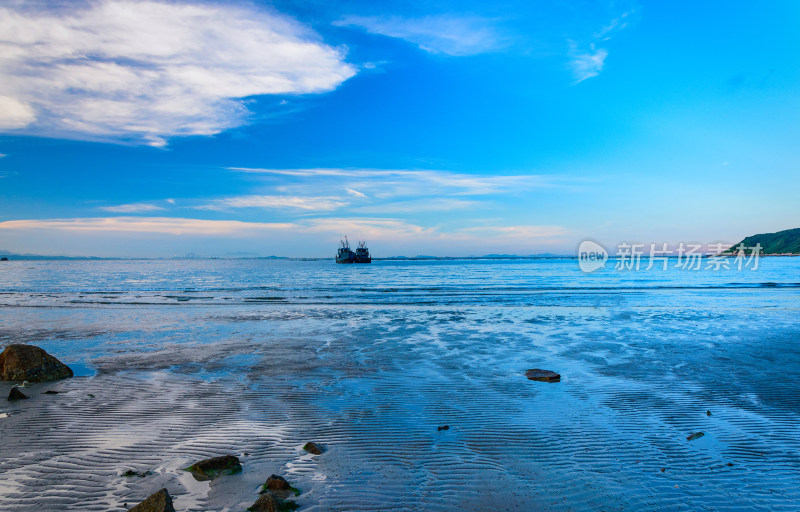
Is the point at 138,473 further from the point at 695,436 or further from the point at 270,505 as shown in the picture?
the point at 695,436

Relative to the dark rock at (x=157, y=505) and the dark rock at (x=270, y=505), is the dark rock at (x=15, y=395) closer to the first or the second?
the dark rock at (x=157, y=505)

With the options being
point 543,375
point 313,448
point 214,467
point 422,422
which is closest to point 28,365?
point 214,467

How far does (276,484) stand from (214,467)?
1028mm

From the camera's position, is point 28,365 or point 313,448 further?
point 28,365

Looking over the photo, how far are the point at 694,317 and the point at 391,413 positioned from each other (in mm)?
19563

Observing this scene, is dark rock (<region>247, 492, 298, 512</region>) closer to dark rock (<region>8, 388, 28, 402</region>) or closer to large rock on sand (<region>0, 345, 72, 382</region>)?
dark rock (<region>8, 388, 28, 402</region>)

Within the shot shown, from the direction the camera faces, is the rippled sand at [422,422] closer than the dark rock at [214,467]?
Yes

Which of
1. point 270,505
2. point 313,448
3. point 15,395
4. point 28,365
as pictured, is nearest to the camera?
point 270,505

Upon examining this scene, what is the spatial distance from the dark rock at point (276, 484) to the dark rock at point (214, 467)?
704mm

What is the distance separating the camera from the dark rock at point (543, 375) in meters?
10.3

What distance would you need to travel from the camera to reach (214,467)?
5707mm

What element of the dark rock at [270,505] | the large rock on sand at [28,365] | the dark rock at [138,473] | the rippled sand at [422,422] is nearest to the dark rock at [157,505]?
the rippled sand at [422,422]

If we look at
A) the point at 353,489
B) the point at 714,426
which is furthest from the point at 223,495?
the point at 714,426

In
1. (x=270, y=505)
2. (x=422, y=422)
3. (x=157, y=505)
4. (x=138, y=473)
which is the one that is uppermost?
(x=157, y=505)
